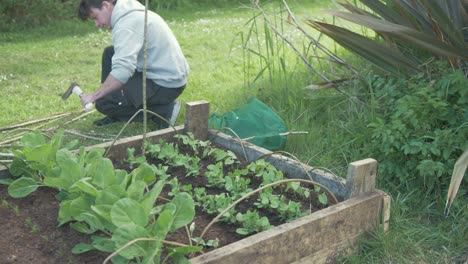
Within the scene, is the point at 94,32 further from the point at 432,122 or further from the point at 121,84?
the point at 432,122

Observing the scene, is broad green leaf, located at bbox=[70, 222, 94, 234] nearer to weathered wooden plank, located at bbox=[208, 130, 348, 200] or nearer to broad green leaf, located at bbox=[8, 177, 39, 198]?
broad green leaf, located at bbox=[8, 177, 39, 198]

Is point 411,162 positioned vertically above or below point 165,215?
below

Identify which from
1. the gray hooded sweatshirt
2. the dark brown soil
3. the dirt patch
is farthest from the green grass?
the dirt patch

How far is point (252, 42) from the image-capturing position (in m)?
7.91

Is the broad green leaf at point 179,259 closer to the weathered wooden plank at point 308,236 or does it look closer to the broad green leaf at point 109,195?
the weathered wooden plank at point 308,236

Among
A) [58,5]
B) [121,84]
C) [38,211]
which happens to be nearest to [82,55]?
[58,5]

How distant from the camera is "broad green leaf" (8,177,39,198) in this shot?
2646 mm

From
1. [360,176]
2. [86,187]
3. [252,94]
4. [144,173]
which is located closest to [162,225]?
[86,187]

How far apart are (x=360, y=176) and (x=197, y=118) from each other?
1186 millimetres

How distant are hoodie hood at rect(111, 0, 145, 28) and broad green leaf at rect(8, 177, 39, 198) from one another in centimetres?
195

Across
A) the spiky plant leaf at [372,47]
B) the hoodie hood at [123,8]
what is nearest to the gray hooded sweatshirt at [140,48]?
the hoodie hood at [123,8]

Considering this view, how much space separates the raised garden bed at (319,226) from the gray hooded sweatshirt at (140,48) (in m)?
1.10

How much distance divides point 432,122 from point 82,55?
504cm

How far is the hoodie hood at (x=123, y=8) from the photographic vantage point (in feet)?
14.2
